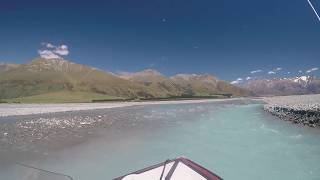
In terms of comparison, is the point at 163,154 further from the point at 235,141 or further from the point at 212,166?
the point at 235,141

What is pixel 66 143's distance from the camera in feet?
90.2

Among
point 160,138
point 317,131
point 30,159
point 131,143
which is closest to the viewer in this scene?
point 30,159

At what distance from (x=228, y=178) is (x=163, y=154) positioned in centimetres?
680

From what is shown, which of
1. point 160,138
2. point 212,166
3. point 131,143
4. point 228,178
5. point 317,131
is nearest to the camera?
point 228,178

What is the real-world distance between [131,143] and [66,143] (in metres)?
5.69

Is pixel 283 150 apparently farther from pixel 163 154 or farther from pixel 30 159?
pixel 30 159

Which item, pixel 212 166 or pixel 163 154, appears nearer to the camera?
pixel 212 166

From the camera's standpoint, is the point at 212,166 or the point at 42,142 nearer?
the point at 212,166

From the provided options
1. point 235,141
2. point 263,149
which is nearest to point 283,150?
point 263,149

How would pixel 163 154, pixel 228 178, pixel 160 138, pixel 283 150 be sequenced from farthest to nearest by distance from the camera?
pixel 160 138
pixel 283 150
pixel 163 154
pixel 228 178

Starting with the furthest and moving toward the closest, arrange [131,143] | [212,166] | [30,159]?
[131,143] < [30,159] < [212,166]

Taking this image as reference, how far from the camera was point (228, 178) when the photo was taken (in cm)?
1686

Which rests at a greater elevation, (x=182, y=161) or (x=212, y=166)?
(x=182, y=161)

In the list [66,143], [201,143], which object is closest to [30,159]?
[66,143]
